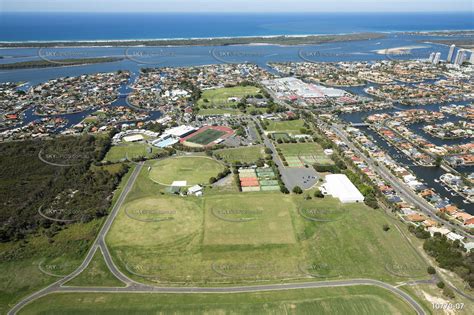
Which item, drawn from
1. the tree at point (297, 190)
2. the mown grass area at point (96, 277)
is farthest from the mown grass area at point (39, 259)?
the tree at point (297, 190)

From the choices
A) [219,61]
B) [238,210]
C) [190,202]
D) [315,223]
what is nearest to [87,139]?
[190,202]

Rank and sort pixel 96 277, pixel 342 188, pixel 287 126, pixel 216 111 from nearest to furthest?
pixel 96 277, pixel 342 188, pixel 287 126, pixel 216 111

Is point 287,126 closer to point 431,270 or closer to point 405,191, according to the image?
point 405,191

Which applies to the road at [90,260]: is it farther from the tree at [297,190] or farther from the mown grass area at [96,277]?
the tree at [297,190]

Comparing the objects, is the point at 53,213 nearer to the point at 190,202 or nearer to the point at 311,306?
the point at 190,202

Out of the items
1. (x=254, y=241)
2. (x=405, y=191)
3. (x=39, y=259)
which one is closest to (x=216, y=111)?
(x=405, y=191)
